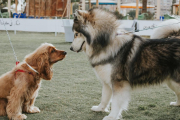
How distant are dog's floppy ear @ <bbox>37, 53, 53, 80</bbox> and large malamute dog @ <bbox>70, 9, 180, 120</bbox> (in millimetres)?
551

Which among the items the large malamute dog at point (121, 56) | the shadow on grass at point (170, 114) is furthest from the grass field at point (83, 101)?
the large malamute dog at point (121, 56)

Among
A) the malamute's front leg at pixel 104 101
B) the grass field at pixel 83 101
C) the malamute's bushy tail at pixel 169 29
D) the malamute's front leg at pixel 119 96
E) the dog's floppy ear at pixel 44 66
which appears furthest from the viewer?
the malamute's bushy tail at pixel 169 29

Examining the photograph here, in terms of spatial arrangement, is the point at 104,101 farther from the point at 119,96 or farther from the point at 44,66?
the point at 44,66

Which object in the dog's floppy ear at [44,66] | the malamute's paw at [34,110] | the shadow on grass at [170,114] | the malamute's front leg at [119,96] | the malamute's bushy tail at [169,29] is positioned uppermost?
the malamute's bushy tail at [169,29]

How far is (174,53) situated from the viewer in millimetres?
3377

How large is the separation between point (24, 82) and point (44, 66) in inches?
15.5

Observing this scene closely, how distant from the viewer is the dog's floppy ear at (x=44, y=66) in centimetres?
355

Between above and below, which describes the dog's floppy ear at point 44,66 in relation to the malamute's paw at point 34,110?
above

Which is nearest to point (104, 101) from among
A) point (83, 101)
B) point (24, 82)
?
point (83, 101)

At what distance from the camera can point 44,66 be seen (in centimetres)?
358

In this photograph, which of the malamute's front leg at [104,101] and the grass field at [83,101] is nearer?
the grass field at [83,101]

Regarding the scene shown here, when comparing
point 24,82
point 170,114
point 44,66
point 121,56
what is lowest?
point 170,114

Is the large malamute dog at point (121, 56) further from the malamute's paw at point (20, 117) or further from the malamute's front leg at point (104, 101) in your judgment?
the malamute's paw at point (20, 117)

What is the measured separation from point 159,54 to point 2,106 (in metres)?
2.53
